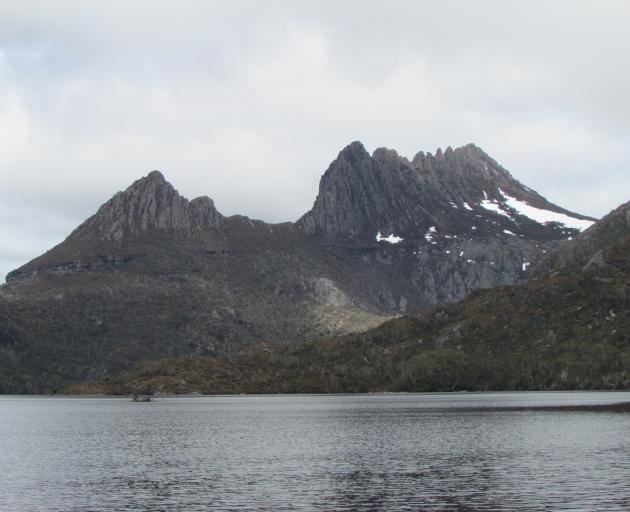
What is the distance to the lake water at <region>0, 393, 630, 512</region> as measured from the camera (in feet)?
252

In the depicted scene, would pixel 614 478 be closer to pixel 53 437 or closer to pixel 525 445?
pixel 525 445

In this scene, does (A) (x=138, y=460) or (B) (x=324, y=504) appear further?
(A) (x=138, y=460)

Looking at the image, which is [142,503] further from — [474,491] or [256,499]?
[474,491]

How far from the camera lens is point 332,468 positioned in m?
102

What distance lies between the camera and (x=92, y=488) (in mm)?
89500

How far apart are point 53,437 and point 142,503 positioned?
96.4 m

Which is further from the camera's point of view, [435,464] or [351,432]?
[351,432]

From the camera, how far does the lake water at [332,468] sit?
76.9m

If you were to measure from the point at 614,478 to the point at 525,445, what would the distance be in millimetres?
37895

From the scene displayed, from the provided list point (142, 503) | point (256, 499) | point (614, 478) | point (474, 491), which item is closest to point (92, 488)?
point (142, 503)

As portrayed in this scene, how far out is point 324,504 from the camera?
75375mm

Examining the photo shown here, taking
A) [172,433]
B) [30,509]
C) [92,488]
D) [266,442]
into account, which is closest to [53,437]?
[172,433]

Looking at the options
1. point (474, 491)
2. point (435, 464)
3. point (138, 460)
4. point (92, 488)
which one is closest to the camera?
point (474, 491)

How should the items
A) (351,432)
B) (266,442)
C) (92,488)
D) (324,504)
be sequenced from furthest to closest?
(351,432) → (266,442) → (92,488) → (324,504)
